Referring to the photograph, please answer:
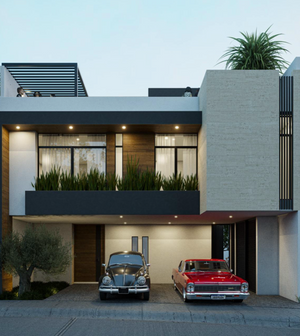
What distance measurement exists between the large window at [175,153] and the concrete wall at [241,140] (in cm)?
275

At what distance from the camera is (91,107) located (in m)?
15.4

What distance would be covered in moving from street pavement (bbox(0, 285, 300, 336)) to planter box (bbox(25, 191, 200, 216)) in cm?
274

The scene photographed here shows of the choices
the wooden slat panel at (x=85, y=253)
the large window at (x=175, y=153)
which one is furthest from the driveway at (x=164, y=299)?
the large window at (x=175, y=153)

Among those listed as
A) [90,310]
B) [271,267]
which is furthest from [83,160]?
[271,267]

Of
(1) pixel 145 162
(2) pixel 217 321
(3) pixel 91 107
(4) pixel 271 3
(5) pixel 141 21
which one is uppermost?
(5) pixel 141 21

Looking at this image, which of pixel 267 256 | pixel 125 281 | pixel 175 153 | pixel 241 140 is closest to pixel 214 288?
pixel 125 281

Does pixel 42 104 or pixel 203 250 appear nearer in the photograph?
pixel 42 104

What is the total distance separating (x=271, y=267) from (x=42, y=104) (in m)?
9.32

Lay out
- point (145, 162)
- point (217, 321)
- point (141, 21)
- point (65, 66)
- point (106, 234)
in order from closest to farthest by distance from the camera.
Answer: point (217, 321)
point (145, 162)
point (106, 234)
point (65, 66)
point (141, 21)

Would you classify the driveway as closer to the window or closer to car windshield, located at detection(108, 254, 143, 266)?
car windshield, located at detection(108, 254, 143, 266)

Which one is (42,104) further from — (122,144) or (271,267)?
(271,267)

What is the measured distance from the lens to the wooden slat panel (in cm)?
1857

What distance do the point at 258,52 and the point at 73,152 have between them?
8.16m

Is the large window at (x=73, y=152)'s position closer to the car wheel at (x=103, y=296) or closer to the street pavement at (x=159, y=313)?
the car wheel at (x=103, y=296)
